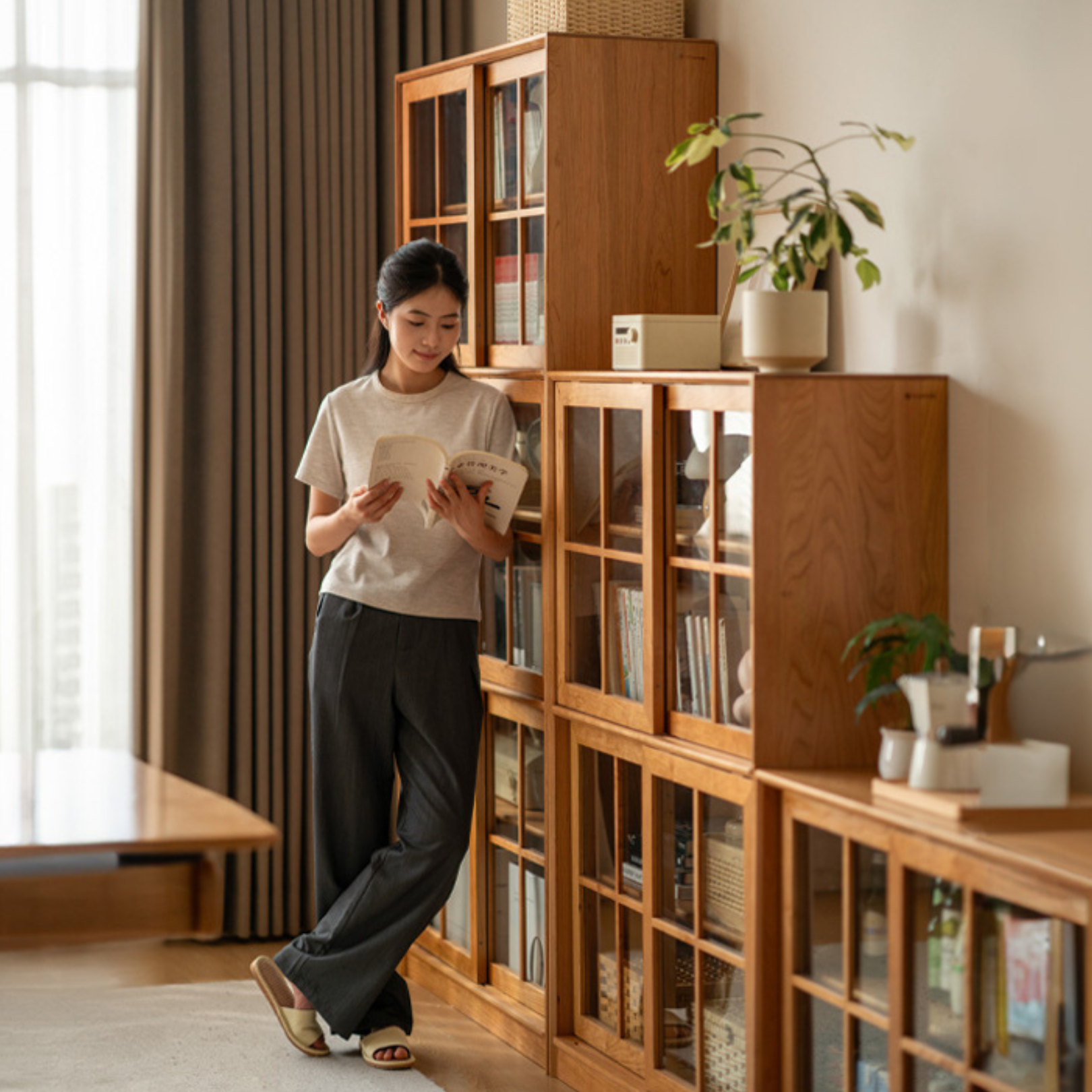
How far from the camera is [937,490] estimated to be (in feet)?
8.91

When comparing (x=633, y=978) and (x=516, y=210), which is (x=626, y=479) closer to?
(x=516, y=210)

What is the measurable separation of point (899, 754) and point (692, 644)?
21.1 inches

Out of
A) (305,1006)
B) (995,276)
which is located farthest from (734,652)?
(305,1006)

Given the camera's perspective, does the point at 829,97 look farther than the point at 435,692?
No

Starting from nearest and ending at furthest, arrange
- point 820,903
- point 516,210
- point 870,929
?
point 870,929
point 820,903
point 516,210

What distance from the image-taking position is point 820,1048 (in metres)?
2.57

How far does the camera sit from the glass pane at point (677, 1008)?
2.91 metres

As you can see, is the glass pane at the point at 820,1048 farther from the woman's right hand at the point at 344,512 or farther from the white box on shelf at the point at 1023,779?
the woman's right hand at the point at 344,512

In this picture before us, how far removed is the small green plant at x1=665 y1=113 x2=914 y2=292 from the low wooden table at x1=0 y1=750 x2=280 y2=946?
132cm

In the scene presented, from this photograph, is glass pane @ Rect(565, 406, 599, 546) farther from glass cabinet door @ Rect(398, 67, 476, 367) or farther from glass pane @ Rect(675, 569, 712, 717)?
glass cabinet door @ Rect(398, 67, 476, 367)

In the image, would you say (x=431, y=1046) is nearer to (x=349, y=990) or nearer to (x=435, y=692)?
(x=349, y=990)

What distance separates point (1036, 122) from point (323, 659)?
1735mm

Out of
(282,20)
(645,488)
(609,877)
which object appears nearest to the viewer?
(645,488)

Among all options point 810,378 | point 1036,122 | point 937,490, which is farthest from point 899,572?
point 1036,122
